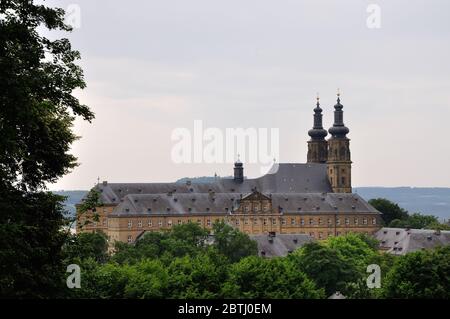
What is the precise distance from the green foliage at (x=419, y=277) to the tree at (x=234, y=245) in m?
44.5

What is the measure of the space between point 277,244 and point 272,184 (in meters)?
43.8

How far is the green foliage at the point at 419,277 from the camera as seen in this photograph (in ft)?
227

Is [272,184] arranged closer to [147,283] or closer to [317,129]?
[317,129]

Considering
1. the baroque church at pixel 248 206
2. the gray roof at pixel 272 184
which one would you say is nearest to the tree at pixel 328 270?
the baroque church at pixel 248 206

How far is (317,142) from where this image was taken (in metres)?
183

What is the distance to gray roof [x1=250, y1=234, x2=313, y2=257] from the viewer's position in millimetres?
125031

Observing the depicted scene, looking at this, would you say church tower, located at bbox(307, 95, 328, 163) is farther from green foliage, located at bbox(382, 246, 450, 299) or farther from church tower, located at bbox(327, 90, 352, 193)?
green foliage, located at bbox(382, 246, 450, 299)

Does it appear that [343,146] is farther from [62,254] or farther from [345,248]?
[62,254]

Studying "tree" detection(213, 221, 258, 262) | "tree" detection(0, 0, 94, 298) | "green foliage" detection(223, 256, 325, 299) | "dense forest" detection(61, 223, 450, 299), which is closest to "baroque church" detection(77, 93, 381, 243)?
"tree" detection(213, 221, 258, 262)

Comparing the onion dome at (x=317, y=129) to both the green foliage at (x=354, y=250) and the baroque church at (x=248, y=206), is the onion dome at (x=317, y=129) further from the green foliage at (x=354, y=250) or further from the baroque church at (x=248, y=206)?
the green foliage at (x=354, y=250)

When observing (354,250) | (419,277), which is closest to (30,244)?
(419,277)
